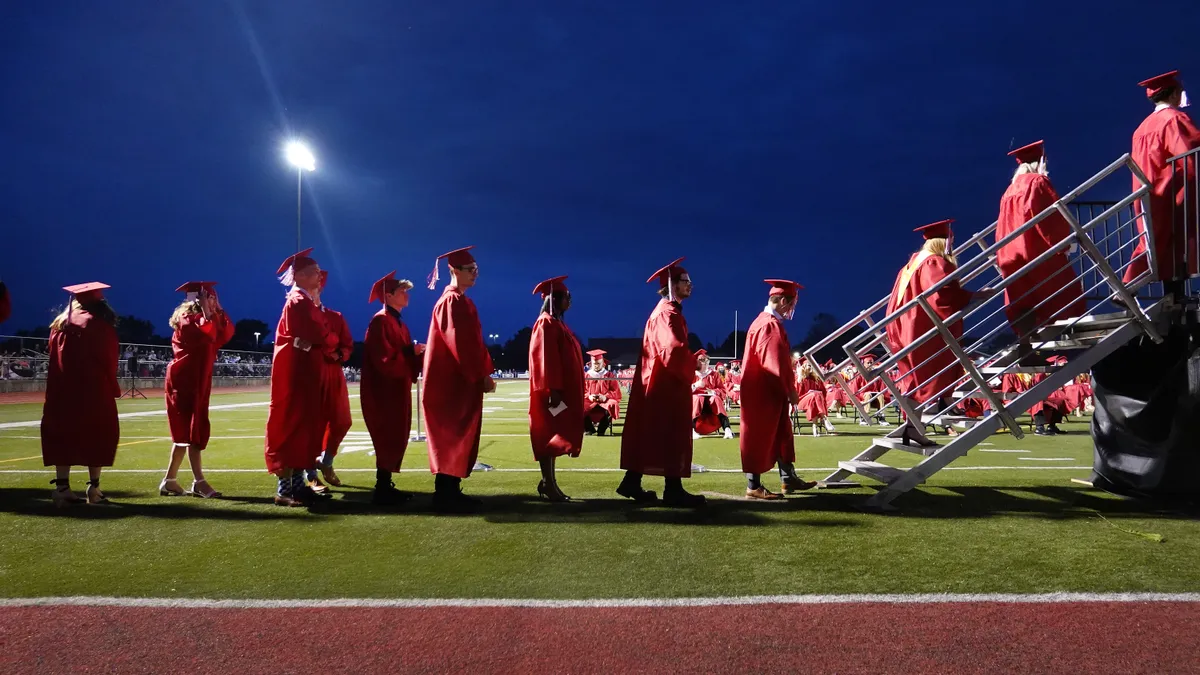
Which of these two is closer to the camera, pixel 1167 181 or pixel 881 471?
pixel 1167 181

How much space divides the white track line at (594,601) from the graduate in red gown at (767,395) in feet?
9.02

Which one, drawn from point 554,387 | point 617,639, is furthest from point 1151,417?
point 617,639

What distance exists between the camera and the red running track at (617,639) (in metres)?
2.80

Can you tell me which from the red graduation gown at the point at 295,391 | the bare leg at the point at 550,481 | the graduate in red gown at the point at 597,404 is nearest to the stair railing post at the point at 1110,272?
the bare leg at the point at 550,481

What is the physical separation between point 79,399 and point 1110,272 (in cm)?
875

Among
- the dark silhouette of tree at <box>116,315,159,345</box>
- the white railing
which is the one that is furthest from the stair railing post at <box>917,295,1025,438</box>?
the dark silhouette of tree at <box>116,315,159,345</box>

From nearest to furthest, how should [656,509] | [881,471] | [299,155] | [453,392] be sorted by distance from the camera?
[881,471] → [656,509] → [453,392] → [299,155]

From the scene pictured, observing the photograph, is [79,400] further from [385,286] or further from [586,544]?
[586,544]

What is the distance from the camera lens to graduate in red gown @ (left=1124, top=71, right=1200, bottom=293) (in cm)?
558

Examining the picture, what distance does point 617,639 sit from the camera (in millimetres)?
3068

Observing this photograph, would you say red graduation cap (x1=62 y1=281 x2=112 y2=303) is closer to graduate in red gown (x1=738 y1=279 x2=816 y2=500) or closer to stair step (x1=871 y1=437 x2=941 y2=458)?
graduate in red gown (x1=738 y1=279 x2=816 y2=500)

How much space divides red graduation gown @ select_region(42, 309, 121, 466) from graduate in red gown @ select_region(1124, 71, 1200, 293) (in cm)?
920

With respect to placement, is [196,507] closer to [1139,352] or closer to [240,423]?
[1139,352]

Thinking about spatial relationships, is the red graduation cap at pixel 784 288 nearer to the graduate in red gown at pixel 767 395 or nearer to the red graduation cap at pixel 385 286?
the graduate in red gown at pixel 767 395
